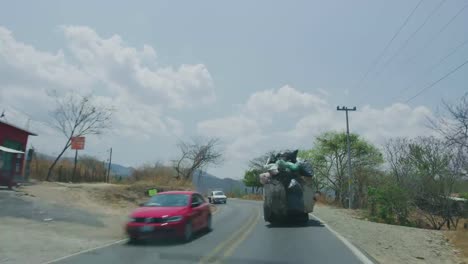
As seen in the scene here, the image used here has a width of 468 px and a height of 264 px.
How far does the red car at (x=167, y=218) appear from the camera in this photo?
46.1 feet

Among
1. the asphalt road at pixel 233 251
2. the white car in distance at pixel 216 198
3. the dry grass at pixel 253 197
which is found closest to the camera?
the asphalt road at pixel 233 251

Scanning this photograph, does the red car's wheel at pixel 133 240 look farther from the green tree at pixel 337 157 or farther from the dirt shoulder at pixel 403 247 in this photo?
the green tree at pixel 337 157

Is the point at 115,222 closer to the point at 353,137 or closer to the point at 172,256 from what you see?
the point at 172,256

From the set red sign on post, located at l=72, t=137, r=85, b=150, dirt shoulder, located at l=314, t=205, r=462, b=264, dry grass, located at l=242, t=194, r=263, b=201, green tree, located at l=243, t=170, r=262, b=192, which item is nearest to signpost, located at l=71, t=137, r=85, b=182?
red sign on post, located at l=72, t=137, r=85, b=150

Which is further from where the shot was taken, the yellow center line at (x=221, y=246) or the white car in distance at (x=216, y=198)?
the white car in distance at (x=216, y=198)

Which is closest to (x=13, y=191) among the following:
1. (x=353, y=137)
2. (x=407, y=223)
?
(x=407, y=223)

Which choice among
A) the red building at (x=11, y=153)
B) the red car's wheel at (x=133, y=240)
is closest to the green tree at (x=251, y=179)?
the red building at (x=11, y=153)

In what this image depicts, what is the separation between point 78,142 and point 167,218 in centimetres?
3257

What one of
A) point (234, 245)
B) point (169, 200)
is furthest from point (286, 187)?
point (234, 245)

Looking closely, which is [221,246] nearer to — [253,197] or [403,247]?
[403,247]

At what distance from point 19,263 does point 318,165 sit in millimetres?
56725

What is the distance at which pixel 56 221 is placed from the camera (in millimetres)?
18531

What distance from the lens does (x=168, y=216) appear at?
14.4 metres

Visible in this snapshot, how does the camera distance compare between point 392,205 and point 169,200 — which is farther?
point 392,205
